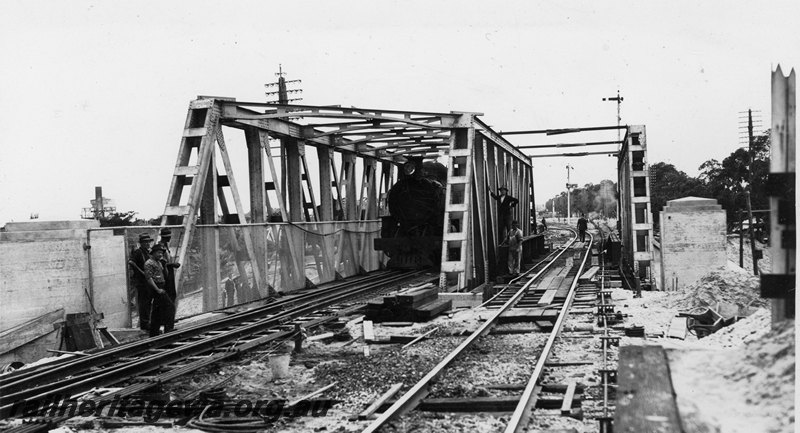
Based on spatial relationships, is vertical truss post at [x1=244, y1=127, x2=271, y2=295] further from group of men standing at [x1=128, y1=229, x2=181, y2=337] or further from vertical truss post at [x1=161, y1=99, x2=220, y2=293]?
group of men standing at [x1=128, y1=229, x2=181, y2=337]

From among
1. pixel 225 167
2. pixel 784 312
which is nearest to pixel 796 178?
pixel 784 312

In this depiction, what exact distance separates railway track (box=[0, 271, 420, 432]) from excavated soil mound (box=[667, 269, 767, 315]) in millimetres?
6147

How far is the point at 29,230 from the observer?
1081 cm

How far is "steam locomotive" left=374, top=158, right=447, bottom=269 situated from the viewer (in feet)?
68.3

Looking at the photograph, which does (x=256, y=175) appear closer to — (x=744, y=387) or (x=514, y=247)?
(x=514, y=247)

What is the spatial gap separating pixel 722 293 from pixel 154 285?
9491 mm

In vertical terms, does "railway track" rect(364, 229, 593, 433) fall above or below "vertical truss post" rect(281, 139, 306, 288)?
below

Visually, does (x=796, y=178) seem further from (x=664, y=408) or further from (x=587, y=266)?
(x=587, y=266)

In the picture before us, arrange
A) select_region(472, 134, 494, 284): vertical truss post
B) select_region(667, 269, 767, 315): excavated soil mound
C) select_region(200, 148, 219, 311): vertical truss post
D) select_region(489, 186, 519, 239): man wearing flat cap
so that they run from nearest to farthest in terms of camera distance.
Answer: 1. select_region(667, 269, 767, 315): excavated soil mound
2. select_region(200, 148, 219, 311): vertical truss post
3. select_region(472, 134, 494, 284): vertical truss post
4. select_region(489, 186, 519, 239): man wearing flat cap

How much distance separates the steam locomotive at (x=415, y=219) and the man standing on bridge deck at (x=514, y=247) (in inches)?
82.3

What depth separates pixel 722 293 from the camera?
38.9ft

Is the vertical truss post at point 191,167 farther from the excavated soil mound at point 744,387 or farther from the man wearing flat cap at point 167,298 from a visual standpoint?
the excavated soil mound at point 744,387

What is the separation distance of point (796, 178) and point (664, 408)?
3.27 feet

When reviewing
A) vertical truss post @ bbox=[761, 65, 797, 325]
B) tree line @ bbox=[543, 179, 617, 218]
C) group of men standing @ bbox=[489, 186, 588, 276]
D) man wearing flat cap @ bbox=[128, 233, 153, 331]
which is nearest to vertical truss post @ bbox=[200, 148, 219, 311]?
man wearing flat cap @ bbox=[128, 233, 153, 331]
